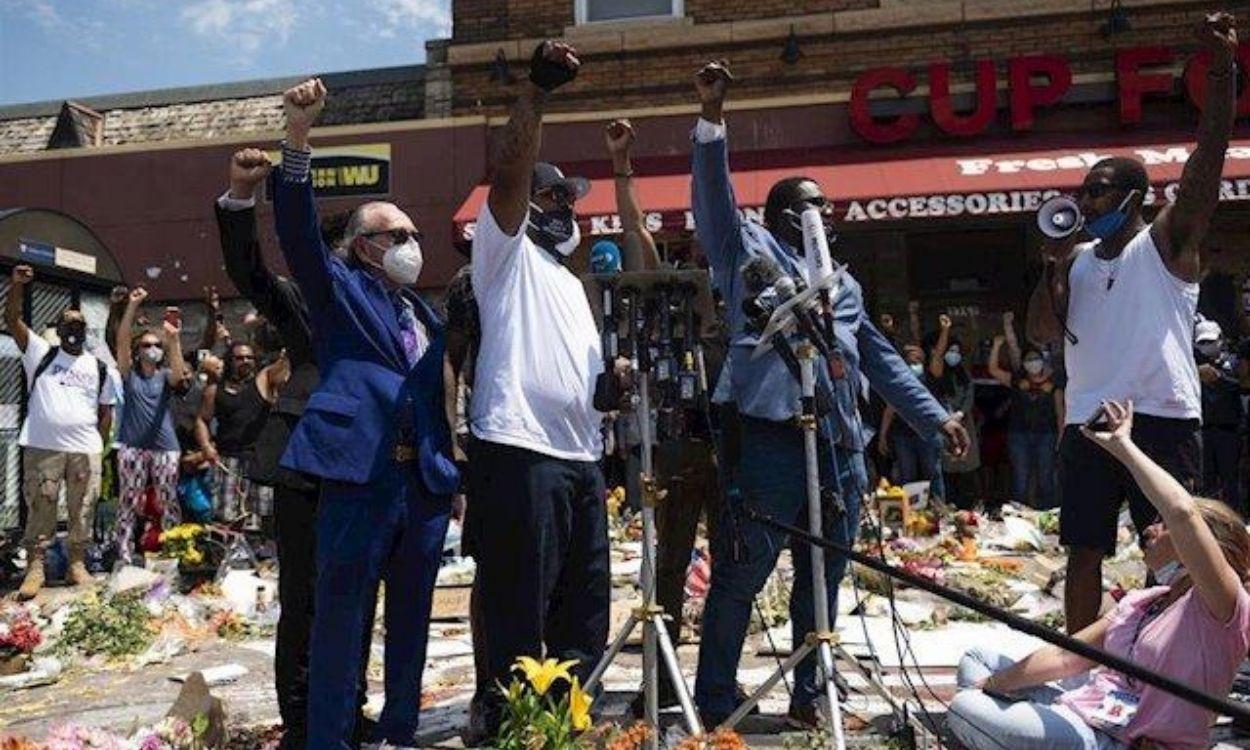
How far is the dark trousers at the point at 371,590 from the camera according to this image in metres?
3.13

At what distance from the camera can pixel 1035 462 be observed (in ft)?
34.1

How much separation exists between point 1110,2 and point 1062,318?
995 centimetres

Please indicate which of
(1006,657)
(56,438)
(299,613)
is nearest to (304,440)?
(299,613)

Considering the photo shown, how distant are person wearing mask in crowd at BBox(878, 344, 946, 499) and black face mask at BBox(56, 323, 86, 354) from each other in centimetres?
688

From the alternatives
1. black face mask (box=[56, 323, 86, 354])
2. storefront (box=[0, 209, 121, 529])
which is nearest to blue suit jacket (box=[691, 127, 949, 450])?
black face mask (box=[56, 323, 86, 354])

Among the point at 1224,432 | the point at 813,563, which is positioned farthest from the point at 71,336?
the point at 1224,432

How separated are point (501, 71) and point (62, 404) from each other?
275 inches

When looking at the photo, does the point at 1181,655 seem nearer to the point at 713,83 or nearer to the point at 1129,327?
the point at 1129,327

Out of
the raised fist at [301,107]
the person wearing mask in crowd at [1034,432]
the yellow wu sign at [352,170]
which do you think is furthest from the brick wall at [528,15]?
the raised fist at [301,107]

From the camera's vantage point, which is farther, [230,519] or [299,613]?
[230,519]

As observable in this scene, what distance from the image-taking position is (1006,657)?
137 inches

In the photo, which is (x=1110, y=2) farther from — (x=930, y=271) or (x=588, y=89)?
(x=588, y=89)

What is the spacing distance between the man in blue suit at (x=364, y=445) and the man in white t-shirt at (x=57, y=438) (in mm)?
5361

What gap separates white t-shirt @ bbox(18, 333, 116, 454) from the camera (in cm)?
783
